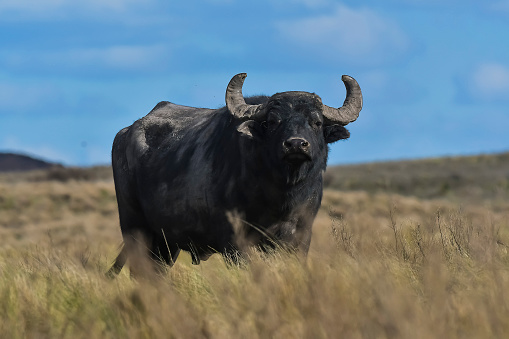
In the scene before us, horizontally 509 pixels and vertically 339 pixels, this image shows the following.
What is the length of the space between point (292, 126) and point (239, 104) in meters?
0.83

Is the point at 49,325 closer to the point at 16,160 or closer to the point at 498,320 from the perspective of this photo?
the point at 498,320

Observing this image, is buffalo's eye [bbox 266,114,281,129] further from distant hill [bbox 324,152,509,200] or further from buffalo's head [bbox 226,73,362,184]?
distant hill [bbox 324,152,509,200]

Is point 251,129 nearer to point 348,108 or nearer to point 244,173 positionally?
point 244,173

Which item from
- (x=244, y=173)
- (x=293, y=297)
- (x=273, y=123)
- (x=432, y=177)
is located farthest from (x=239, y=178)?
(x=432, y=177)

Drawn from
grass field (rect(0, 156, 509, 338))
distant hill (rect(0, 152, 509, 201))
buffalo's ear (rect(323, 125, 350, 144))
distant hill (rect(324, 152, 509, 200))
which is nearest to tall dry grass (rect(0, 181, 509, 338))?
grass field (rect(0, 156, 509, 338))

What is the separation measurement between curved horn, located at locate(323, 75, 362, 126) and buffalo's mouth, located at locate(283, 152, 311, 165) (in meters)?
0.80

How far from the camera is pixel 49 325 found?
5.43 metres

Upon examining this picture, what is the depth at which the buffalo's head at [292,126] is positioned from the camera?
7070mm

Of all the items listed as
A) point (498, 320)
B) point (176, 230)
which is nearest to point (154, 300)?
point (498, 320)

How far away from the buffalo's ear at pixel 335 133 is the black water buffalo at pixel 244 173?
10mm

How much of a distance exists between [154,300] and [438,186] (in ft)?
156

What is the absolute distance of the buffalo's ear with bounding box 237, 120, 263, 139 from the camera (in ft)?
24.0

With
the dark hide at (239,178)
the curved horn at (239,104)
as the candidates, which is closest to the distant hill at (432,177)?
the dark hide at (239,178)

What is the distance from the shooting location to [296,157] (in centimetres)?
702
